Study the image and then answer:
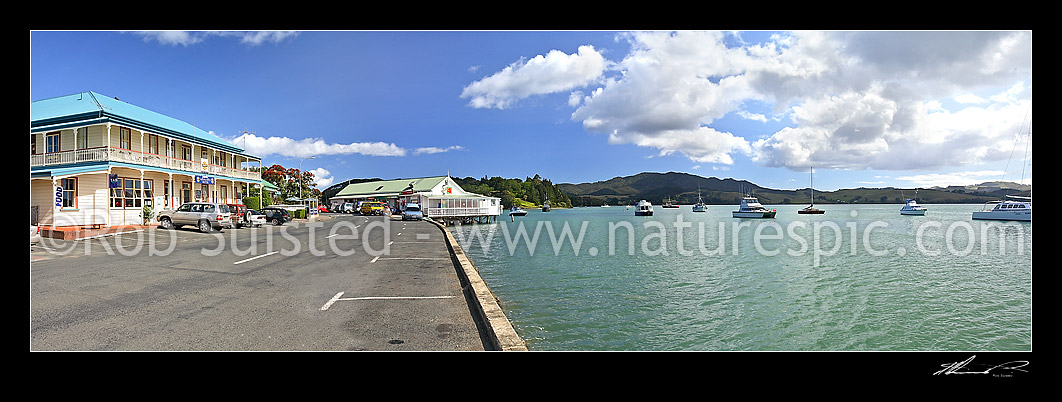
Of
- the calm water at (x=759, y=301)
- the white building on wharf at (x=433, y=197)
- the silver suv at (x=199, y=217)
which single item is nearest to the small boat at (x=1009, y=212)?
the calm water at (x=759, y=301)

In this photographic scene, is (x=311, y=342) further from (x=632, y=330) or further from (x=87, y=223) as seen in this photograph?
(x=87, y=223)

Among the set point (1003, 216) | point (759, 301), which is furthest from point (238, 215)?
point (1003, 216)

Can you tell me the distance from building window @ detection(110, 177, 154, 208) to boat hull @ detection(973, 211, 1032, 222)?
296ft

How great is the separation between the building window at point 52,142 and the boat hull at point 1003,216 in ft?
308

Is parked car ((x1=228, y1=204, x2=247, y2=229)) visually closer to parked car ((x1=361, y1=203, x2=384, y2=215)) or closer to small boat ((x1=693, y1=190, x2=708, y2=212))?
parked car ((x1=361, y1=203, x2=384, y2=215))

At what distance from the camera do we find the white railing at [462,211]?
190ft

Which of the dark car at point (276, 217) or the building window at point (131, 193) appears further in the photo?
the dark car at point (276, 217)

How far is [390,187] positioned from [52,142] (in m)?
52.9

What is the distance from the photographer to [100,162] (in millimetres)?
25500

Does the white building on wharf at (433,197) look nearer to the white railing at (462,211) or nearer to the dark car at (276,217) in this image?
the white railing at (462,211)

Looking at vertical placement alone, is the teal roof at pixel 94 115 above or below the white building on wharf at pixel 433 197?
above

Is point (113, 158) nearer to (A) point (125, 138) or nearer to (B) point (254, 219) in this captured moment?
(A) point (125, 138)
